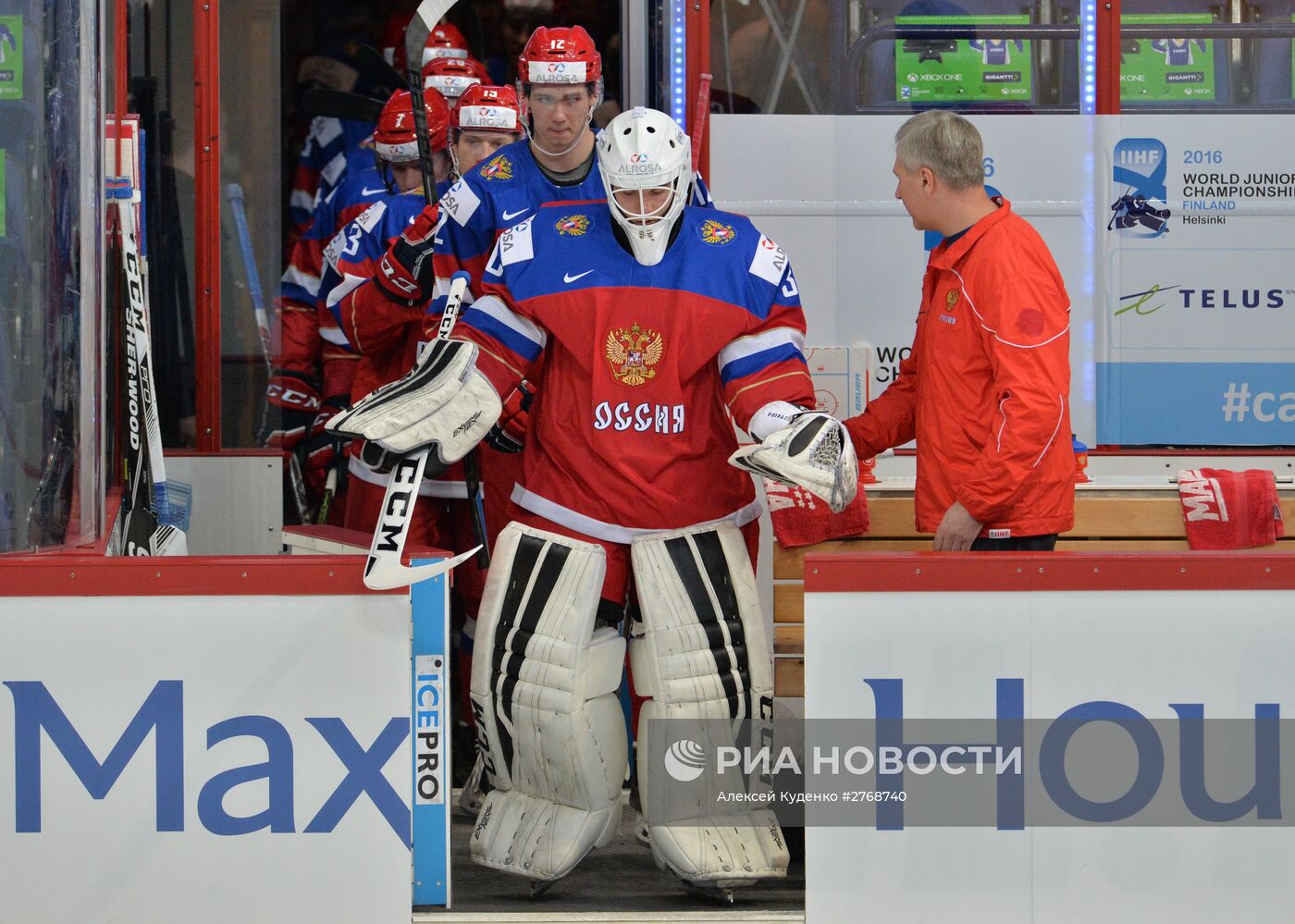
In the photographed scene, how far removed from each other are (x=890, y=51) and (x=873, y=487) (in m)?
1.37

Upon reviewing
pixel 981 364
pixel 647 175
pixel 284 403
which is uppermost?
pixel 647 175

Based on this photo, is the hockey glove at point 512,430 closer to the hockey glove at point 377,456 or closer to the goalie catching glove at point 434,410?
the goalie catching glove at point 434,410

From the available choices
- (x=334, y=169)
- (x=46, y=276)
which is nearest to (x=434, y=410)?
(x=46, y=276)

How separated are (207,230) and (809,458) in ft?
9.10

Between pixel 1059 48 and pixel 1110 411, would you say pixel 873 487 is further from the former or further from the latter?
pixel 1059 48

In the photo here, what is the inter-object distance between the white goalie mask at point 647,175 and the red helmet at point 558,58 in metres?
0.61

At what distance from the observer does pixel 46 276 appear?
11.5ft

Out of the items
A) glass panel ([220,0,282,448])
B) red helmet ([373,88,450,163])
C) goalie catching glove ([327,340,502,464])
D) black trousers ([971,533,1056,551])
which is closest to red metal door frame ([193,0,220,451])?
glass panel ([220,0,282,448])

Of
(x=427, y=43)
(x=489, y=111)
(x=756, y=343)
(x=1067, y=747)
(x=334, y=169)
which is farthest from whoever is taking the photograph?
(x=334, y=169)

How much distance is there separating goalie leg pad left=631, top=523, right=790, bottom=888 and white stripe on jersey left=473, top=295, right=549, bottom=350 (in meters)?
0.54

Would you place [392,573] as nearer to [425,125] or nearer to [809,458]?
[809,458]

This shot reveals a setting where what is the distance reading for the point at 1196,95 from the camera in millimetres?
5129

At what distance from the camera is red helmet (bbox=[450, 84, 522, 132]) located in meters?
4.77

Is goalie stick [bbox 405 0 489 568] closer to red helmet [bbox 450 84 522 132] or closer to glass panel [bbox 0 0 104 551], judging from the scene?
red helmet [bbox 450 84 522 132]
